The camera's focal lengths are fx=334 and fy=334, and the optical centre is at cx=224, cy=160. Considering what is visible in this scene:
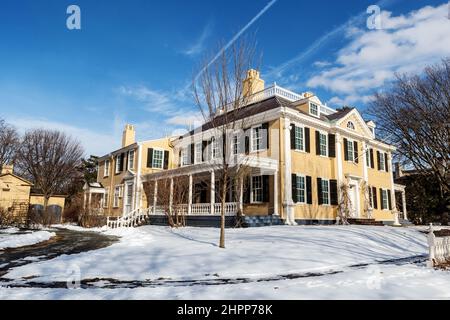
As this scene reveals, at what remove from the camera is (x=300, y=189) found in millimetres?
18047

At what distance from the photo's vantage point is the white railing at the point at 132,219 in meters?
20.7

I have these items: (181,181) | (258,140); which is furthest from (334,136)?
(181,181)

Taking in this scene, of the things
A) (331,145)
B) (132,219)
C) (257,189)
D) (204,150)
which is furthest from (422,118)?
(132,219)

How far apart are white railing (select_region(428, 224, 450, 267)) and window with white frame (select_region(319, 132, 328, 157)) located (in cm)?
1174

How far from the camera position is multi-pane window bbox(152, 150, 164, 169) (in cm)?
2528

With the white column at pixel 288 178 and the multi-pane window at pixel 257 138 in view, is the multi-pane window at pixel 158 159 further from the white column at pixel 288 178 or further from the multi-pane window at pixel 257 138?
the white column at pixel 288 178

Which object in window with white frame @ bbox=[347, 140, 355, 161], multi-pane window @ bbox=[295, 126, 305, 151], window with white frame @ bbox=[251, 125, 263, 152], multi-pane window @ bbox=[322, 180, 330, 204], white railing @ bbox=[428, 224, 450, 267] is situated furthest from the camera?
window with white frame @ bbox=[347, 140, 355, 161]

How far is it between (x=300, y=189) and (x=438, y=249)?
32.8ft

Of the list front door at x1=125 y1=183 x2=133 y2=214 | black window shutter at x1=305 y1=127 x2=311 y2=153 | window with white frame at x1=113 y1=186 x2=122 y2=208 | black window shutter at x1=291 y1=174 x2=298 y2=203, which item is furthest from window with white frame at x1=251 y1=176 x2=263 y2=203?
window with white frame at x1=113 y1=186 x2=122 y2=208

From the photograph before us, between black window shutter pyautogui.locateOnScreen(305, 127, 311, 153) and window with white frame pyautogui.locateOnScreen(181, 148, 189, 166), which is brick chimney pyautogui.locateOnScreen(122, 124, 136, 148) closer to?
window with white frame pyautogui.locateOnScreen(181, 148, 189, 166)

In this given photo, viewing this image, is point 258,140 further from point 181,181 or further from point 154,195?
point 154,195

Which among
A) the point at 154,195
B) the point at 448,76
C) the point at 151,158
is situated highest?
the point at 448,76

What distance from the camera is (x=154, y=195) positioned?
21594 mm
